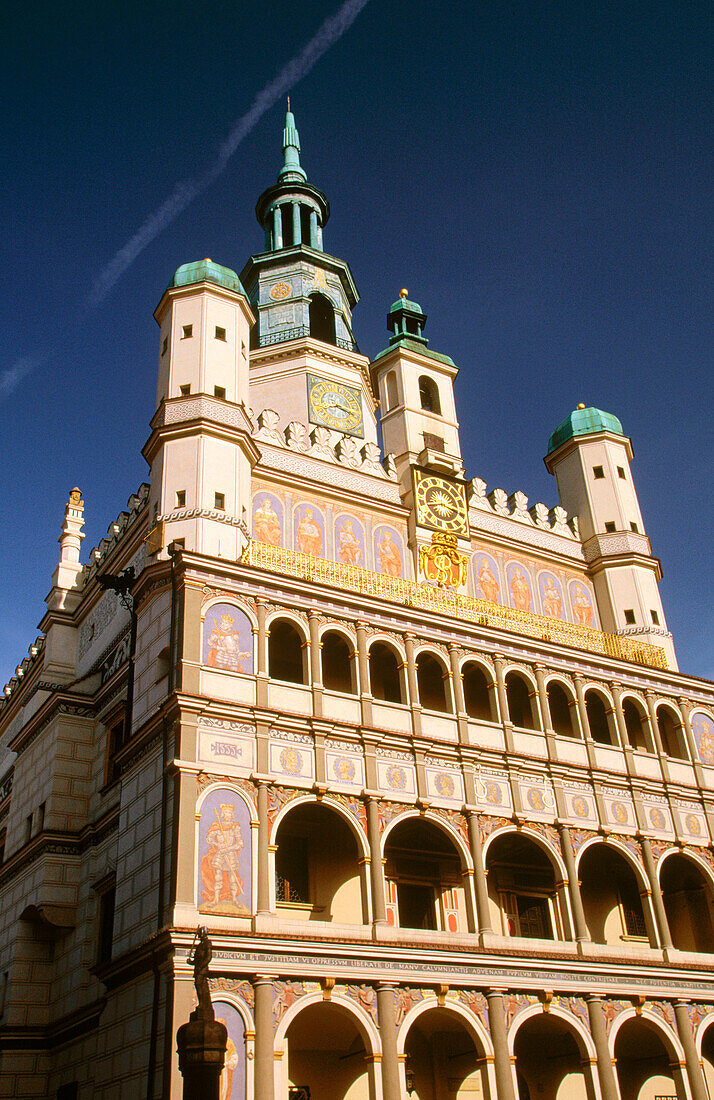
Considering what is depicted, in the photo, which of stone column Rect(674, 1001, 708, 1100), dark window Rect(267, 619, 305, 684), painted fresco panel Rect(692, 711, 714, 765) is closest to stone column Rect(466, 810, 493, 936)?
dark window Rect(267, 619, 305, 684)

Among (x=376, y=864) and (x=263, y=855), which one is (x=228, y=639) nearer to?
(x=263, y=855)

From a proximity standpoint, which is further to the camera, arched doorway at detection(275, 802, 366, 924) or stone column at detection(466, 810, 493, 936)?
stone column at detection(466, 810, 493, 936)

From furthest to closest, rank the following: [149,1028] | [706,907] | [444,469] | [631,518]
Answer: [631,518], [444,469], [706,907], [149,1028]

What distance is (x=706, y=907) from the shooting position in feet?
104

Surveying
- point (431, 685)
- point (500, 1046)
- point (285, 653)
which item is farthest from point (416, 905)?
point (285, 653)

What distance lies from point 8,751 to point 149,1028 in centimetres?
1771

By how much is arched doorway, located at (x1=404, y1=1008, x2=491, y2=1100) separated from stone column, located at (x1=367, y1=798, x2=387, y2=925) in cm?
364

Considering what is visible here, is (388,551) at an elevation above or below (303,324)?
below

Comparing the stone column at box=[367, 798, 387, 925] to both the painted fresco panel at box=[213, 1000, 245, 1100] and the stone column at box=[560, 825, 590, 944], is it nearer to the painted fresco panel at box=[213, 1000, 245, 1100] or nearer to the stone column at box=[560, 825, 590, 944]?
the painted fresco panel at box=[213, 1000, 245, 1100]

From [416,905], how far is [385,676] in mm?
6353

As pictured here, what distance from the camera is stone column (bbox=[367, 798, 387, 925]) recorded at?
24.2 metres

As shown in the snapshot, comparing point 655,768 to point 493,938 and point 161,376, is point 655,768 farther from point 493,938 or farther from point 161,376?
point 161,376

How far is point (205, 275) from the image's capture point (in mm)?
33031

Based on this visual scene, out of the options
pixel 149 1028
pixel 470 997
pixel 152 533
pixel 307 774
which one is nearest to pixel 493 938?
pixel 470 997
